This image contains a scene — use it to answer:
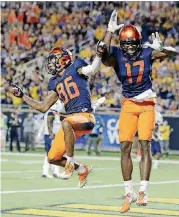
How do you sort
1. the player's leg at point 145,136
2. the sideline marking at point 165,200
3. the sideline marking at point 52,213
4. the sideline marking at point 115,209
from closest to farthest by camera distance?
1. the player's leg at point 145,136
2. the sideline marking at point 52,213
3. the sideline marking at point 115,209
4. the sideline marking at point 165,200

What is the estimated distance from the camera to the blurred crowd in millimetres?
30000

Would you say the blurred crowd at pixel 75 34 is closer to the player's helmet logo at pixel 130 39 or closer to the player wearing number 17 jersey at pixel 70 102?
the player wearing number 17 jersey at pixel 70 102

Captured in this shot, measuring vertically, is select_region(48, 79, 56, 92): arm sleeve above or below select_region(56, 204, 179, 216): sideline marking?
above

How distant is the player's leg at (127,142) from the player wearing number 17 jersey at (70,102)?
365mm

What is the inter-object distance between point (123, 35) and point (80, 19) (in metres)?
26.2

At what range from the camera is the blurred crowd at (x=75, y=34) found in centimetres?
3000

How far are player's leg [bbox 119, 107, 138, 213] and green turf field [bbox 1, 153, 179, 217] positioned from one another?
11.1 feet

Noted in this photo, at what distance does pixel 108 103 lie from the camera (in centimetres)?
2947

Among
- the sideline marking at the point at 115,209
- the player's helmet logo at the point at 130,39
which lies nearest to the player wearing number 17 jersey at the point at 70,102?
the player's helmet logo at the point at 130,39

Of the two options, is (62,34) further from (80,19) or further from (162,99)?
(162,99)

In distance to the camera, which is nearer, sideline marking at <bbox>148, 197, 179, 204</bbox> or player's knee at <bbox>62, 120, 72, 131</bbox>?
player's knee at <bbox>62, 120, 72, 131</bbox>

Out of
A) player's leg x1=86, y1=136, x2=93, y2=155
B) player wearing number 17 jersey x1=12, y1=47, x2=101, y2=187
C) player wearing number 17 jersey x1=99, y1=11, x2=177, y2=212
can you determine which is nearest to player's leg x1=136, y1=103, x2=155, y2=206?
player wearing number 17 jersey x1=99, y1=11, x2=177, y2=212

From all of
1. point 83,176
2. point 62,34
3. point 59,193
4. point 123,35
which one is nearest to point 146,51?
point 123,35

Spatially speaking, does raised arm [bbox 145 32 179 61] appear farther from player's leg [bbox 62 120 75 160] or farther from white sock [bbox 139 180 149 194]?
→ white sock [bbox 139 180 149 194]
